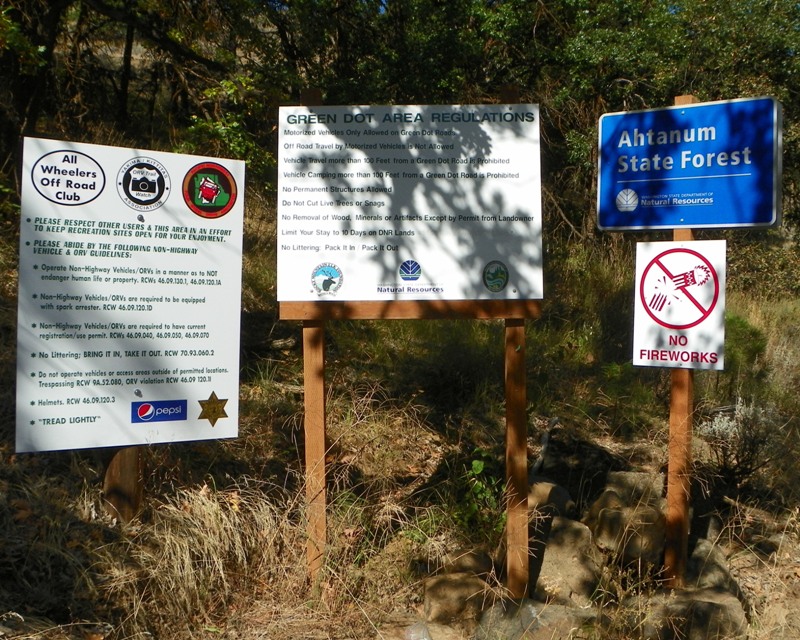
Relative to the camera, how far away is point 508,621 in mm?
3916

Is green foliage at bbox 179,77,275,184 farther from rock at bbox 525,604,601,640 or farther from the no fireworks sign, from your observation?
rock at bbox 525,604,601,640

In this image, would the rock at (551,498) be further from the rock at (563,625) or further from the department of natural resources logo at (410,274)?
the department of natural resources logo at (410,274)

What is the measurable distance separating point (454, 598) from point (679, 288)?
2.14 metres

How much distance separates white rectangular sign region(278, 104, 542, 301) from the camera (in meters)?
4.41

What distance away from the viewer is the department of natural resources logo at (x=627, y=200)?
15.4 feet

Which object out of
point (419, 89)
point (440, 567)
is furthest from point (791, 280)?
point (440, 567)

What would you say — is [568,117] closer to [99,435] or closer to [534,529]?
[534,529]

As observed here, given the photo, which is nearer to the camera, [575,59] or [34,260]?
[34,260]


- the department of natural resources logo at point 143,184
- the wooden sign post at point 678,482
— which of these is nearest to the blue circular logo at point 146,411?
the department of natural resources logo at point 143,184

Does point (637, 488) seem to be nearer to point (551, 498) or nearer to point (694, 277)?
point (551, 498)

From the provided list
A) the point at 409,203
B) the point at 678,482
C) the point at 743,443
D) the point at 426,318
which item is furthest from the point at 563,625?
the point at 743,443

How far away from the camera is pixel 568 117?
10.6 m

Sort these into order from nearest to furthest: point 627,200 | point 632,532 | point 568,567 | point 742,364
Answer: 1. point 568,567
2. point 632,532
3. point 627,200
4. point 742,364

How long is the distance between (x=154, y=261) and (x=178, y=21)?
568cm
